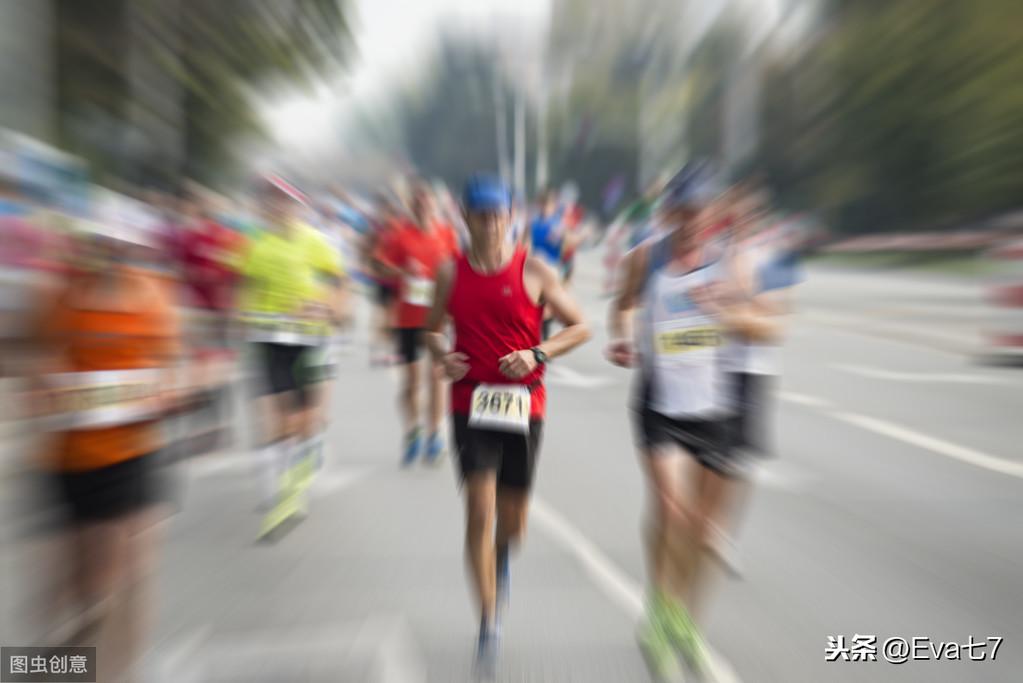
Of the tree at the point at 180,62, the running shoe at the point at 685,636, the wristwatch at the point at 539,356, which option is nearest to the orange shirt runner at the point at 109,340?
the wristwatch at the point at 539,356

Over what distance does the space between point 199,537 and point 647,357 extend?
283cm

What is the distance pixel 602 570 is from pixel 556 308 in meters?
1.58

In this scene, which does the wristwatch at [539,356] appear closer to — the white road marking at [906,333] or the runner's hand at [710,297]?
the runner's hand at [710,297]

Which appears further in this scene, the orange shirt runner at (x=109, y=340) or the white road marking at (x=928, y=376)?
the white road marking at (x=928, y=376)

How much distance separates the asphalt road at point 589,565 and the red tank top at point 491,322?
997 millimetres

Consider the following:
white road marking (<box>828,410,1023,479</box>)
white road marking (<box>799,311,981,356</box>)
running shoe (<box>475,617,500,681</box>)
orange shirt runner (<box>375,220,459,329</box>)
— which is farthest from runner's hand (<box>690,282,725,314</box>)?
white road marking (<box>799,311,981,356</box>)

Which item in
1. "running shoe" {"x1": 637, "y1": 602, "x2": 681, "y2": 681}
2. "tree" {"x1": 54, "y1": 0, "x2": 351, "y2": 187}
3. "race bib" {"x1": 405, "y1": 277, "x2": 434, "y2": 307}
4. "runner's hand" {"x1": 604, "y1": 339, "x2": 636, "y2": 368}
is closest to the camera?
"running shoe" {"x1": 637, "y1": 602, "x2": 681, "y2": 681}

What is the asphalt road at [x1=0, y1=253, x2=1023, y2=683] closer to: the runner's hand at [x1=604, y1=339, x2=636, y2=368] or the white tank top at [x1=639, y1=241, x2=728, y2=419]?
the white tank top at [x1=639, y1=241, x2=728, y2=419]

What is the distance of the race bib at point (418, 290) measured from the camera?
289 inches

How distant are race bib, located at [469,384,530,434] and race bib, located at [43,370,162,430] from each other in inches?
50.2

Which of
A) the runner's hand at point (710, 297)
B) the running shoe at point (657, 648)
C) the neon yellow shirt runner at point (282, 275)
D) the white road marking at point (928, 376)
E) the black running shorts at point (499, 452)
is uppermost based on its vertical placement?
the neon yellow shirt runner at point (282, 275)

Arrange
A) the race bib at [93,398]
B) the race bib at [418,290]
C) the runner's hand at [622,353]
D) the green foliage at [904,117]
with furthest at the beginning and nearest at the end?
the green foliage at [904,117], the race bib at [418,290], the runner's hand at [622,353], the race bib at [93,398]

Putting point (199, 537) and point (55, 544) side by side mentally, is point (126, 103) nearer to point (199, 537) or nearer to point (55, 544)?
point (199, 537)

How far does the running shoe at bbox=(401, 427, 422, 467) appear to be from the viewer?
723 cm
